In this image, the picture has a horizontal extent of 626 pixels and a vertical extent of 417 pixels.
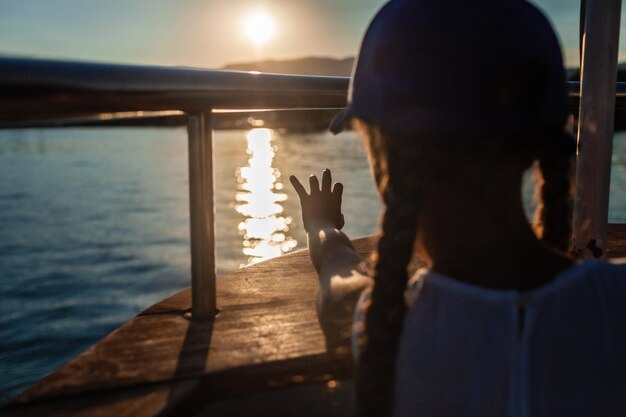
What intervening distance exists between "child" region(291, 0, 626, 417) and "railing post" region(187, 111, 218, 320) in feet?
3.23

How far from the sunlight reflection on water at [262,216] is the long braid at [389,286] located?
1017 cm

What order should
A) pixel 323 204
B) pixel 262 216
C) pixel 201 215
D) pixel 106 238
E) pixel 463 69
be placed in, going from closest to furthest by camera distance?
pixel 463 69 → pixel 323 204 → pixel 201 215 → pixel 106 238 → pixel 262 216

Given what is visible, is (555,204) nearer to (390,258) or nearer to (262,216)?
(390,258)

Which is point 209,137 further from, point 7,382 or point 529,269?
point 7,382

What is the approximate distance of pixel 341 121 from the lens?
4.05 feet

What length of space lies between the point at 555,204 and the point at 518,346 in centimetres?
41

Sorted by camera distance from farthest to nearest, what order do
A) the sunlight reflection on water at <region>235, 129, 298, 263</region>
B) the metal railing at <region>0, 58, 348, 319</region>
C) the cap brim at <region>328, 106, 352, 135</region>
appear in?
the sunlight reflection on water at <region>235, 129, 298, 263</region>
the metal railing at <region>0, 58, 348, 319</region>
the cap brim at <region>328, 106, 352, 135</region>

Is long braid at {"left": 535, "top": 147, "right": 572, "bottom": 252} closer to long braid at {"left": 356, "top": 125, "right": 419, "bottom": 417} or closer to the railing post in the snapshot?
long braid at {"left": 356, "top": 125, "right": 419, "bottom": 417}

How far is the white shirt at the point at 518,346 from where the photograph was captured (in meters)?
0.95

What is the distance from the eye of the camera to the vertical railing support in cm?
211

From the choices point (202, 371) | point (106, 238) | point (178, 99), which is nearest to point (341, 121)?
point (178, 99)

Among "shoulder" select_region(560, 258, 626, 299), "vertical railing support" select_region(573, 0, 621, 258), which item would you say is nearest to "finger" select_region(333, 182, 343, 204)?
"shoulder" select_region(560, 258, 626, 299)

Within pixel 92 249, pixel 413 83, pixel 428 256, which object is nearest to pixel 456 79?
pixel 413 83

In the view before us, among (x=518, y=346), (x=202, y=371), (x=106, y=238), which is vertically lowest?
(x=106, y=238)
